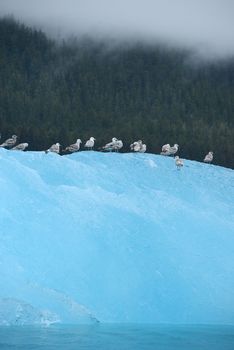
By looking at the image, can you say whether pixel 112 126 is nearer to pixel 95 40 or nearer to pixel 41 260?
pixel 41 260

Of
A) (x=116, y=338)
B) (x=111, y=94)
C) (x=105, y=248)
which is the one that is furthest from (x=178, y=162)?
(x=111, y=94)

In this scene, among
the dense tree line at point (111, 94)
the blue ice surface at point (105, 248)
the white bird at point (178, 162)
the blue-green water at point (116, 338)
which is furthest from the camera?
the dense tree line at point (111, 94)

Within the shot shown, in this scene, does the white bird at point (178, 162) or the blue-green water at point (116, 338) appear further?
the white bird at point (178, 162)

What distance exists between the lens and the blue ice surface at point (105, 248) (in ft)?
60.4

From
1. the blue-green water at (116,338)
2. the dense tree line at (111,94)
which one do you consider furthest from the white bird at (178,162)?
the dense tree line at (111,94)

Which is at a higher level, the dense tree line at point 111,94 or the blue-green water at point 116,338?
the blue-green water at point 116,338

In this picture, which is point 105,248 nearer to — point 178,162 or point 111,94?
point 178,162

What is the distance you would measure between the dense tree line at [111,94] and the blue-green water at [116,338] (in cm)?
1786

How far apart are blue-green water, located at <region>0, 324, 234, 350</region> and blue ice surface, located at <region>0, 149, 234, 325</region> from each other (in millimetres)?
1079

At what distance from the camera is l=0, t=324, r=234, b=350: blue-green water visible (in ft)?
46.5

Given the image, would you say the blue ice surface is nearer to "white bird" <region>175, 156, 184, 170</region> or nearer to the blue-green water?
the blue-green water

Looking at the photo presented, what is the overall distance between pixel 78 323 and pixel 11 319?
176 cm

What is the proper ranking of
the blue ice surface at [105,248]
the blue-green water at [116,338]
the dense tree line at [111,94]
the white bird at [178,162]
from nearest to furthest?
the blue-green water at [116,338] → the blue ice surface at [105,248] → the white bird at [178,162] → the dense tree line at [111,94]

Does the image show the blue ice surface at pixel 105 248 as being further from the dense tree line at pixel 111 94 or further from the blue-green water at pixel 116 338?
the dense tree line at pixel 111 94
